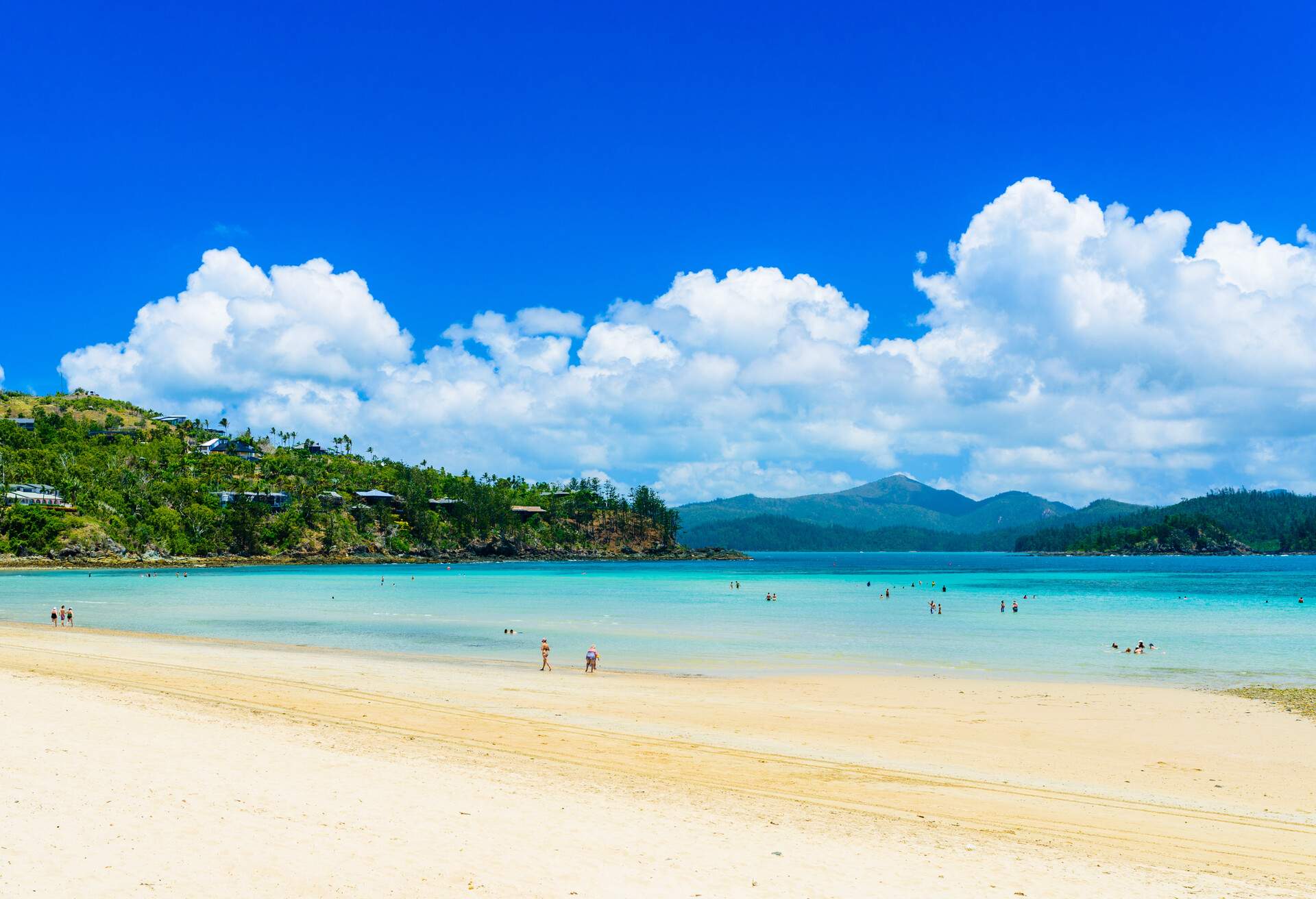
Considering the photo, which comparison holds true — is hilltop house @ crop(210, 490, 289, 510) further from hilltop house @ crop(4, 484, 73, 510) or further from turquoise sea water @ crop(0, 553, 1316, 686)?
turquoise sea water @ crop(0, 553, 1316, 686)

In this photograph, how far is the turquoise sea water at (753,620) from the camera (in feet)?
125

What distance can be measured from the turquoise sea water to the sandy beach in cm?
1251

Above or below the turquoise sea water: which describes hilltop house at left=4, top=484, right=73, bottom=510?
above

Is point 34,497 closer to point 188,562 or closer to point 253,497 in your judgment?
point 188,562

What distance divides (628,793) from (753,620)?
48813 mm

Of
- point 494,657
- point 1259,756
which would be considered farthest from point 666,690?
point 1259,756

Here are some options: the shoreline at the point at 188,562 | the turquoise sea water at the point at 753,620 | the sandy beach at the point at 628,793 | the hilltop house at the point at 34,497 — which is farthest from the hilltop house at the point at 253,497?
the sandy beach at the point at 628,793

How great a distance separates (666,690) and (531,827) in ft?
57.6

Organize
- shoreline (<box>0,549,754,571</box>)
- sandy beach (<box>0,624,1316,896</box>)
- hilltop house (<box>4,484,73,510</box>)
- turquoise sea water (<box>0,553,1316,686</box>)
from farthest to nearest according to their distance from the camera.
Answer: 1. hilltop house (<box>4,484,73,510</box>)
2. shoreline (<box>0,549,754,571</box>)
3. turquoise sea water (<box>0,553,1316,686</box>)
4. sandy beach (<box>0,624,1316,896</box>)

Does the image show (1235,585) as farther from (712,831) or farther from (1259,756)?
(712,831)

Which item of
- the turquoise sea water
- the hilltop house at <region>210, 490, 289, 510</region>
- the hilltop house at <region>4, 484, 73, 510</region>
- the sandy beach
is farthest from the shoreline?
the sandy beach

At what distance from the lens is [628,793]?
13688mm

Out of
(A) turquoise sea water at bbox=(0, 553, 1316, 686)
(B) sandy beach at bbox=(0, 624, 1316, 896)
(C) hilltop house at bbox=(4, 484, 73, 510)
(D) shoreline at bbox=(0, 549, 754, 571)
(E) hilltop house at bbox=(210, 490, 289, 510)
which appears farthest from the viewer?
(E) hilltop house at bbox=(210, 490, 289, 510)

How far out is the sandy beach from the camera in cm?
961
